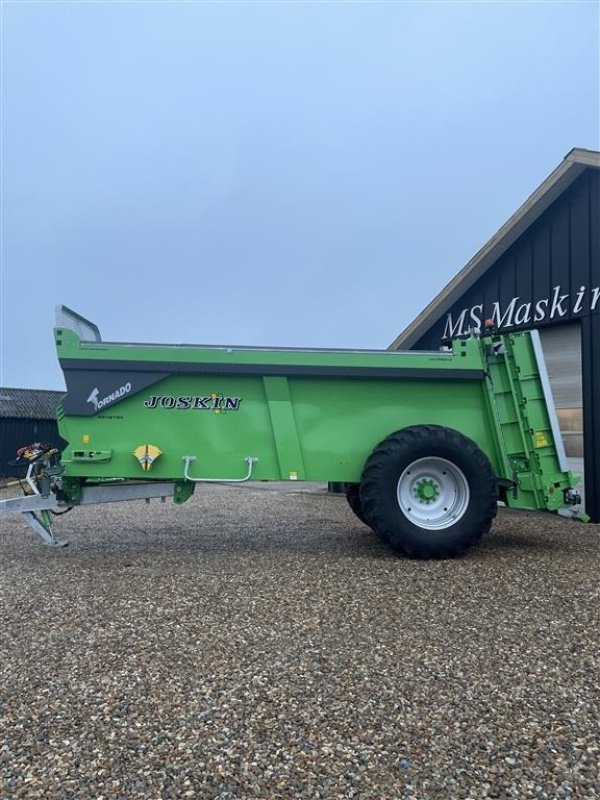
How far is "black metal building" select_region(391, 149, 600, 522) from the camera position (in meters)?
9.27

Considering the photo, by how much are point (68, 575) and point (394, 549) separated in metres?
3.04

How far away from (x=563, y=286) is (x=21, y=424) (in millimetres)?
20627

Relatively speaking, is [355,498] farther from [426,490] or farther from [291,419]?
[291,419]

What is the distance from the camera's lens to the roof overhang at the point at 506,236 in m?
9.34

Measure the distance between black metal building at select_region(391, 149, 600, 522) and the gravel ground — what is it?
145 inches

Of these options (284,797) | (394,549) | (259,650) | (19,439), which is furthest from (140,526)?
(19,439)

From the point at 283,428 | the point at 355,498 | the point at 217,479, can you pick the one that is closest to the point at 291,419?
the point at 283,428

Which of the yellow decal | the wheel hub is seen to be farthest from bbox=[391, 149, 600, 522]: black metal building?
the yellow decal

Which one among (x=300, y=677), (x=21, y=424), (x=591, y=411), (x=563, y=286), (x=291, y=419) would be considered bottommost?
(x=21, y=424)

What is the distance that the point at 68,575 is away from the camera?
5.73 metres

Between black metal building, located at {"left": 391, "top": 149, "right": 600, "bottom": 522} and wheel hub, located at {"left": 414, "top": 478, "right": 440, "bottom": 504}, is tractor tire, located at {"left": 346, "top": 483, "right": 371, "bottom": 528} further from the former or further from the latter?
black metal building, located at {"left": 391, "top": 149, "right": 600, "bottom": 522}

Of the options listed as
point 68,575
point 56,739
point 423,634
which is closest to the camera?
point 56,739

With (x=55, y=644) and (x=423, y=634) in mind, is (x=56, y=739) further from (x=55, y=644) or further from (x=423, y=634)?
(x=423, y=634)

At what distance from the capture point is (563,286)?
32.1ft
